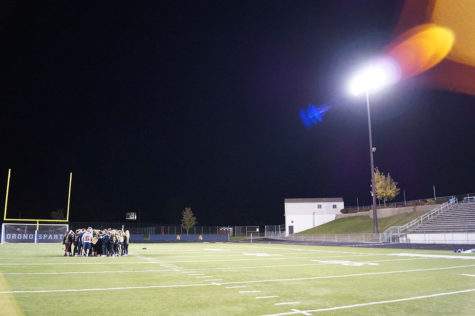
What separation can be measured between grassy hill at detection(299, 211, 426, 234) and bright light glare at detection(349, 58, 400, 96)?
20.0m

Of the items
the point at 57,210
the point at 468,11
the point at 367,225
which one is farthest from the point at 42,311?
the point at 57,210

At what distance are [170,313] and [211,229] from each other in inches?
2504

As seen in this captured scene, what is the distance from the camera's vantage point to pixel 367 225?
54750mm

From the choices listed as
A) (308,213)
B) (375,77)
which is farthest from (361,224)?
(375,77)

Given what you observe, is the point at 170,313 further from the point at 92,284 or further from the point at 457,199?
the point at 457,199

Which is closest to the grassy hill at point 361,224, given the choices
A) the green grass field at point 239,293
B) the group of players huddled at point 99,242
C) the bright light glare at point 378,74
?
the bright light glare at point 378,74

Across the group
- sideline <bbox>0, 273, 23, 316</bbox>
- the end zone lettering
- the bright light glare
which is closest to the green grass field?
sideline <bbox>0, 273, 23, 316</bbox>

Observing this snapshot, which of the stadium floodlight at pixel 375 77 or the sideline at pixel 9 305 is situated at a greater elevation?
the stadium floodlight at pixel 375 77

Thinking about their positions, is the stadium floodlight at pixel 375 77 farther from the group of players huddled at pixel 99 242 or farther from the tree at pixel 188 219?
the tree at pixel 188 219

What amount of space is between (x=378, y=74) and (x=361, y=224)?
28.3 m

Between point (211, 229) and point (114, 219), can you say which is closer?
point (211, 229)

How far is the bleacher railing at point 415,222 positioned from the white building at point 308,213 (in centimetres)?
2864

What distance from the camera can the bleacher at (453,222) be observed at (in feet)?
112

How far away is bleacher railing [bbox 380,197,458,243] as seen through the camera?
35594 mm
